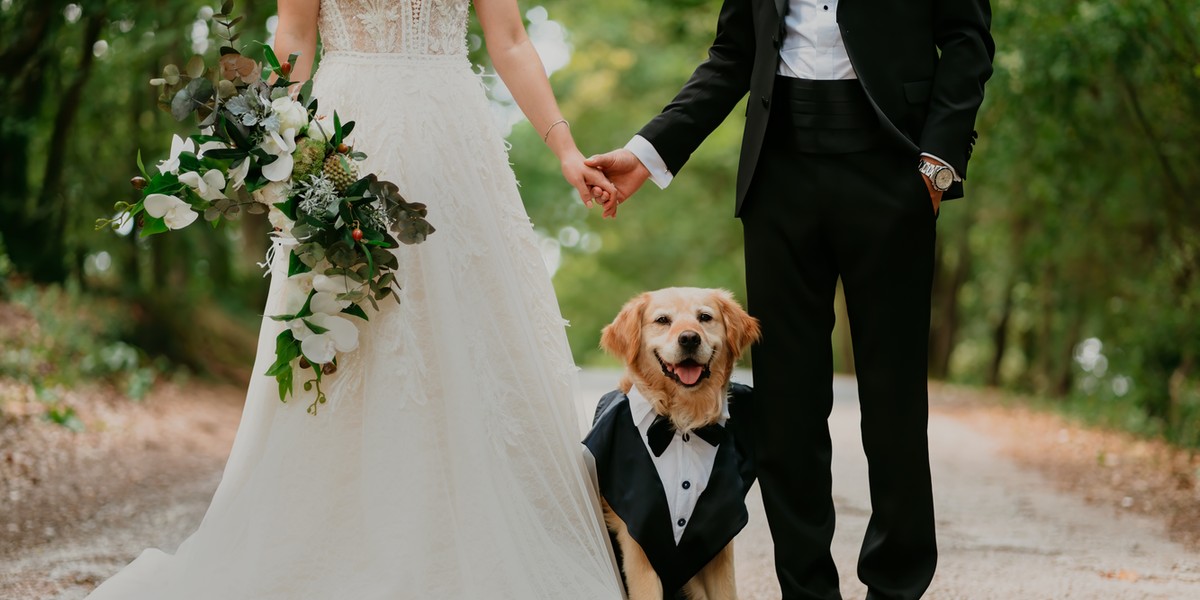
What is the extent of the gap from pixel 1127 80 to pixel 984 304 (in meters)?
13.6

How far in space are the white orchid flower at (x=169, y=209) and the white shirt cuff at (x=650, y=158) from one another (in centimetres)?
143

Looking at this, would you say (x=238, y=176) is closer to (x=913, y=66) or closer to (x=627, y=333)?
(x=627, y=333)

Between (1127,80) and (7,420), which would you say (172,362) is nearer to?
(7,420)

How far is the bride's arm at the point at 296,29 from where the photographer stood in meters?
3.77

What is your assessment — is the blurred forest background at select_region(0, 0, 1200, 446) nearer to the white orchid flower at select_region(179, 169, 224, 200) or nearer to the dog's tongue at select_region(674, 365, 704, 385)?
the white orchid flower at select_region(179, 169, 224, 200)

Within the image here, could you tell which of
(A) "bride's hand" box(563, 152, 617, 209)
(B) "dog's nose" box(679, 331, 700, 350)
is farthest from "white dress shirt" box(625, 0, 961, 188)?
(B) "dog's nose" box(679, 331, 700, 350)

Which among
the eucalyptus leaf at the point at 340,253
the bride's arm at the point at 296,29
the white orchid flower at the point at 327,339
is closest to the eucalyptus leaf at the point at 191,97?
the bride's arm at the point at 296,29

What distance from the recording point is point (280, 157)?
3.46 meters

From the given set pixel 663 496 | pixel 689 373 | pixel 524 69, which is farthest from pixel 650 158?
pixel 663 496

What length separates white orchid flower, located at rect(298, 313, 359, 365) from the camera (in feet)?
11.8

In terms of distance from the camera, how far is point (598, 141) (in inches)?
1011

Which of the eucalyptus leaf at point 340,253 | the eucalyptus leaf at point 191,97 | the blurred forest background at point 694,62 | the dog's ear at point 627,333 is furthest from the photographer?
the blurred forest background at point 694,62

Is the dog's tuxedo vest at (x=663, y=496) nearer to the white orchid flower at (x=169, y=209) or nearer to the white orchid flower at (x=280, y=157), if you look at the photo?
the white orchid flower at (x=280, y=157)

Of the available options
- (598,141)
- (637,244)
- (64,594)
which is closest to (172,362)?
(64,594)
